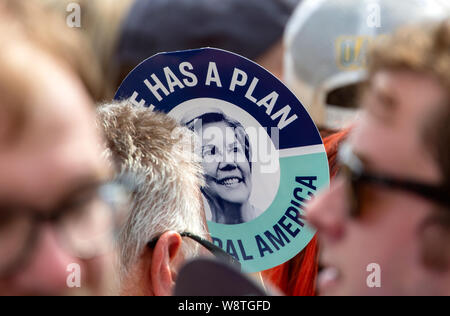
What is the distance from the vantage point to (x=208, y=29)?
2.26 metres

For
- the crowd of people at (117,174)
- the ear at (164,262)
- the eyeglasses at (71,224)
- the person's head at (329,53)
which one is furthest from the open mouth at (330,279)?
the person's head at (329,53)

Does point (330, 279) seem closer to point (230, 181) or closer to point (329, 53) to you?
point (230, 181)

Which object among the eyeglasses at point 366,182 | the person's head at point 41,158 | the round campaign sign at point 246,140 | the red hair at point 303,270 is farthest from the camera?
the red hair at point 303,270

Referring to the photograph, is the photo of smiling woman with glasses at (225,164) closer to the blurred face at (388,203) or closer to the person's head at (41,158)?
the blurred face at (388,203)

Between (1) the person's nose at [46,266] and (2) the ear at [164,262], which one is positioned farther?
(2) the ear at [164,262]

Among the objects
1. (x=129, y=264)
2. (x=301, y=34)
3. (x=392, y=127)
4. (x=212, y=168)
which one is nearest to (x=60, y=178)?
(x=392, y=127)

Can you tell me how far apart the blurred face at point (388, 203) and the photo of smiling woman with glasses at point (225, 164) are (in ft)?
2.88

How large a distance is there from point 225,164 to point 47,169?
1.13 meters

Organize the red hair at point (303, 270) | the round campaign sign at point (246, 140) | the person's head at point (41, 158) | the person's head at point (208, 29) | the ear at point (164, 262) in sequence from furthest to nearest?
1. the person's head at point (208, 29)
2. the red hair at point (303, 270)
3. the round campaign sign at point (246, 140)
4. the ear at point (164, 262)
5. the person's head at point (41, 158)

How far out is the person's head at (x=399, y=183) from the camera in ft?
3.37

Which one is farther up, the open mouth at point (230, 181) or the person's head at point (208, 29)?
the person's head at point (208, 29)

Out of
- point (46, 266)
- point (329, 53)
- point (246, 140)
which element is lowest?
point (46, 266)

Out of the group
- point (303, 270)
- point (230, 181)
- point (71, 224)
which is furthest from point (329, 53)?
point (71, 224)
